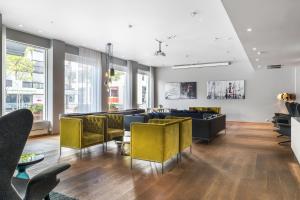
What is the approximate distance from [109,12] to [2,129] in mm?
4664

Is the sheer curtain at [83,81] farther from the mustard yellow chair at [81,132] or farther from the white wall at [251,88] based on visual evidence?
the white wall at [251,88]

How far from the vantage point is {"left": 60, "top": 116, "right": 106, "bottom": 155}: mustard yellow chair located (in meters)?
4.62

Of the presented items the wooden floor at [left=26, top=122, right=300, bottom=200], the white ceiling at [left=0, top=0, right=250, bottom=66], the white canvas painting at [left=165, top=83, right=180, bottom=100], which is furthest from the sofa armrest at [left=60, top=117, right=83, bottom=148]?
the white canvas painting at [left=165, top=83, right=180, bottom=100]

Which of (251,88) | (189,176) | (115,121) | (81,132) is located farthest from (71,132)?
(251,88)

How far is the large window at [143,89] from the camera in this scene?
12.8m

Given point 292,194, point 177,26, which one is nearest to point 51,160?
point 292,194

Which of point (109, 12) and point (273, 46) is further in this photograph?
point (273, 46)

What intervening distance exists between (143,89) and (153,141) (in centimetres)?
959

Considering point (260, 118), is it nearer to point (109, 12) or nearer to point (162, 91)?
point (162, 91)

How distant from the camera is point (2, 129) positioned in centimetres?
87

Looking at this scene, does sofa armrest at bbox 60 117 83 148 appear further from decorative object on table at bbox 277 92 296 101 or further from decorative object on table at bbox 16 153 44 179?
Answer: decorative object on table at bbox 277 92 296 101

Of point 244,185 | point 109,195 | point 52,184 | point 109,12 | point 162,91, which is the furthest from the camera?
point 162,91

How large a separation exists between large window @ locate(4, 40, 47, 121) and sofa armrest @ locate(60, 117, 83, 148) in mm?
2628

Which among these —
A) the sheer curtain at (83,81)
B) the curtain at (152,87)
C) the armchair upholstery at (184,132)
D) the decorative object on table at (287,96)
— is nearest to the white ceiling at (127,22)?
the sheer curtain at (83,81)
